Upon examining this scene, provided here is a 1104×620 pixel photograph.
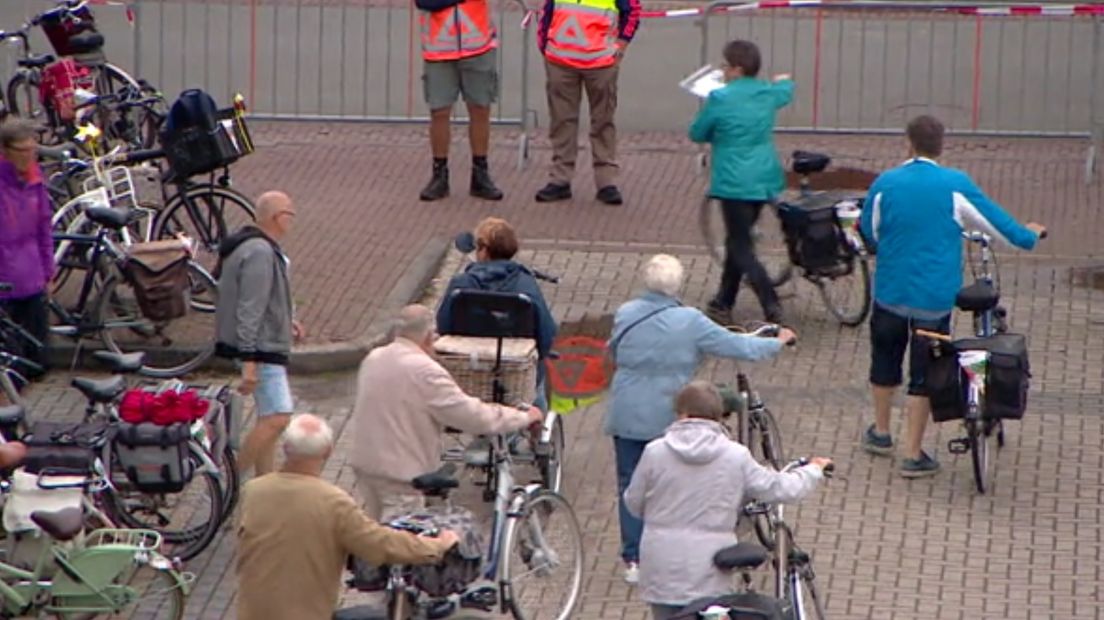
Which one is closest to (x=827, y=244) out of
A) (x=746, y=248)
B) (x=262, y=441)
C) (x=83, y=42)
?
(x=746, y=248)

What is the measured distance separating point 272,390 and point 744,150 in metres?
3.97

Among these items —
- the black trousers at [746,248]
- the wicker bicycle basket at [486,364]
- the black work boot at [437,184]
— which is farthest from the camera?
the black work boot at [437,184]

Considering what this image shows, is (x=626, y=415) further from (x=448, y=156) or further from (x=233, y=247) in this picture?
(x=448, y=156)

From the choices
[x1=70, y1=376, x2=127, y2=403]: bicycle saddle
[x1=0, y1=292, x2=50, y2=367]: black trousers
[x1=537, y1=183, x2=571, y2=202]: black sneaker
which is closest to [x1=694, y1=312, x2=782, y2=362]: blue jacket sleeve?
[x1=70, y1=376, x2=127, y2=403]: bicycle saddle

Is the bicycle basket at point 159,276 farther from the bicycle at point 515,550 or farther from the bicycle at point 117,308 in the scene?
the bicycle at point 515,550

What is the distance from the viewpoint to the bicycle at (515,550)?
9.51 metres

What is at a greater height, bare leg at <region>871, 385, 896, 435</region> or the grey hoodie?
the grey hoodie

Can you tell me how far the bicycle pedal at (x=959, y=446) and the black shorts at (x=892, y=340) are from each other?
Result: 33 centimetres

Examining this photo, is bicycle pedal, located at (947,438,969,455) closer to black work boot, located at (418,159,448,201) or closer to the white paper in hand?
the white paper in hand

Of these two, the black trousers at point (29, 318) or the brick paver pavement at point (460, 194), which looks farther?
the brick paver pavement at point (460, 194)

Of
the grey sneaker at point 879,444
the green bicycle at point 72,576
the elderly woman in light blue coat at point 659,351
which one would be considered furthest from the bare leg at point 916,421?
the green bicycle at point 72,576

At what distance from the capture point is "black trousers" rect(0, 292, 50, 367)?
42.9 ft

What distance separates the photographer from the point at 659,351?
10703 millimetres

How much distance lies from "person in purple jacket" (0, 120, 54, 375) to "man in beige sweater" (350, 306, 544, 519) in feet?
10.7
